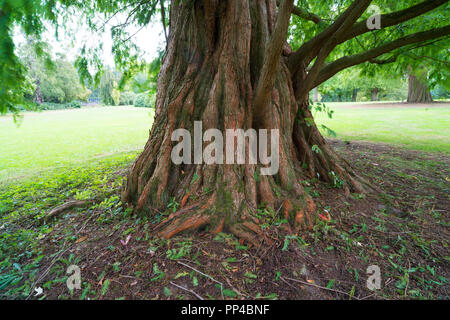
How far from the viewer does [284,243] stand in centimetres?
236

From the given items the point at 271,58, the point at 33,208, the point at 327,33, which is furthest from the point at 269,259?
the point at 33,208

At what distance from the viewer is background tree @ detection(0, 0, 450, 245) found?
2.58 meters

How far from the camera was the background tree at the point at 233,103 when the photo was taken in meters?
2.58

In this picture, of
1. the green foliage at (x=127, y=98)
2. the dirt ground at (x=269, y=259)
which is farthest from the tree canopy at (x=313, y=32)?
the green foliage at (x=127, y=98)

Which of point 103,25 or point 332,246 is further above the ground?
point 103,25

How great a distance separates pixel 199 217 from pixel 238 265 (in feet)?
2.28

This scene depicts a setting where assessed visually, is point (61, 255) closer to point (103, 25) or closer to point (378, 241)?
point (378, 241)

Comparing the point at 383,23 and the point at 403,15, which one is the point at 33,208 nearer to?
the point at 383,23

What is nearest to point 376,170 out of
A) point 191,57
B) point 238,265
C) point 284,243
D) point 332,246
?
point 332,246
